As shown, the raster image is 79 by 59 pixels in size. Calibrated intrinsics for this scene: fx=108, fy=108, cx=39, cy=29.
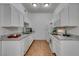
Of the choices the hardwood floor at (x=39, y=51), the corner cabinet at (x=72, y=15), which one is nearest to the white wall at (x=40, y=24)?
the hardwood floor at (x=39, y=51)

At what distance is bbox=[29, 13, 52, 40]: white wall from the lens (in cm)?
836

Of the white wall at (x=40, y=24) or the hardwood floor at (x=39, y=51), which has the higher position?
the white wall at (x=40, y=24)

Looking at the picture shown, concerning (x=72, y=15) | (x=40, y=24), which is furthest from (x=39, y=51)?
(x=40, y=24)

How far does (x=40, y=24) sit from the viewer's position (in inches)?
332

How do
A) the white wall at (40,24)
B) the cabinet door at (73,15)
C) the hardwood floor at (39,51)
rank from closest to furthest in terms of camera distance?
the cabinet door at (73,15) < the hardwood floor at (39,51) < the white wall at (40,24)

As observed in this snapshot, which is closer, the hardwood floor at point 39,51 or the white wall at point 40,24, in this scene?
the hardwood floor at point 39,51

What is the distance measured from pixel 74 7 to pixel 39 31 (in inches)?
215

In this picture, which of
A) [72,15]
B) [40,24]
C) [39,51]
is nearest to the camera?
[72,15]

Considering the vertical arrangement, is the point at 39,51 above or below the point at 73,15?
below

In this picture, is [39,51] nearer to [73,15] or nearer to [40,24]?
[73,15]

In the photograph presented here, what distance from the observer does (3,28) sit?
10.4ft

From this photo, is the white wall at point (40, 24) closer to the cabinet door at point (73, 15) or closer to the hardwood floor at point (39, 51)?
the hardwood floor at point (39, 51)

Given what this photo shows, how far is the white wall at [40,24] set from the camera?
27.4 ft

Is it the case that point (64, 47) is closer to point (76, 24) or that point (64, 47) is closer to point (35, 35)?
point (76, 24)
